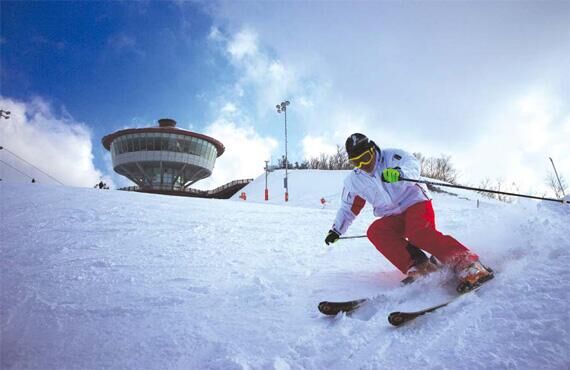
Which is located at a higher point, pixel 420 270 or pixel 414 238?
pixel 414 238

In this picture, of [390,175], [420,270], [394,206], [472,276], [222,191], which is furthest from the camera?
[222,191]

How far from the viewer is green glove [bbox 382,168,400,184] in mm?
2809

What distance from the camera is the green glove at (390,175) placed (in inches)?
111

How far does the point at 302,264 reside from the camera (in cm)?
361

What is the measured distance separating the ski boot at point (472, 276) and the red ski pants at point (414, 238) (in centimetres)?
9

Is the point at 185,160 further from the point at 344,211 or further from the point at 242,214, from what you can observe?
the point at 344,211

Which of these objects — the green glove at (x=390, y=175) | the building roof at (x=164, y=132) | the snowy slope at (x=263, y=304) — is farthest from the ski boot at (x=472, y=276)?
the building roof at (x=164, y=132)

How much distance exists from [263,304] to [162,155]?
43.0m

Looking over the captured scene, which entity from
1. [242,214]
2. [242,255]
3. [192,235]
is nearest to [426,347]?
[242,255]

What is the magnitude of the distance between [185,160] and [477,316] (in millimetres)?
43993

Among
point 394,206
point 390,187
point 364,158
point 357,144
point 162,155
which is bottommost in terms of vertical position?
point 394,206

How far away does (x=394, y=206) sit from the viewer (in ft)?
9.86

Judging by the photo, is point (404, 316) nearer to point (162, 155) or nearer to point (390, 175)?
point (390, 175)

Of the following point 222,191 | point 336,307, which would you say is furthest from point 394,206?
point 222,191
